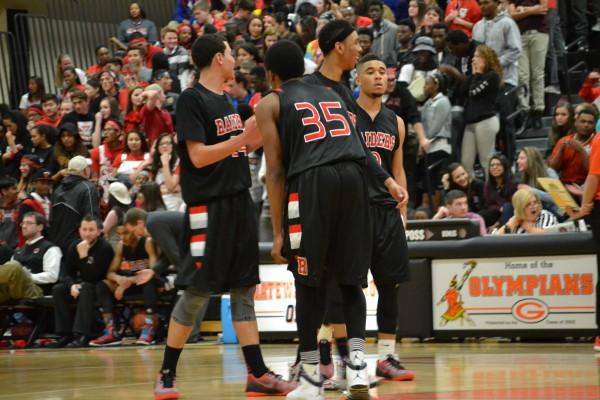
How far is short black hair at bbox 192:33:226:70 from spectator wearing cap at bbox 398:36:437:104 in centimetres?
759

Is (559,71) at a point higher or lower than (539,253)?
higher

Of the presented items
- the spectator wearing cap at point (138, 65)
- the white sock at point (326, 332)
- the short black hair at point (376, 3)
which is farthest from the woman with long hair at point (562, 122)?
the spectator wearing cap at point (138, 65)

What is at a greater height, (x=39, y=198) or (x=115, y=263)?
(x=39, y=198)

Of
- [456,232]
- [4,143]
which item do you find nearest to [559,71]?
[456,232]

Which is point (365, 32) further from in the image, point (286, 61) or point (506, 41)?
point (286, 61)

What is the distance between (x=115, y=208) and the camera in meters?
14.0

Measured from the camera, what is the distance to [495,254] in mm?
10508

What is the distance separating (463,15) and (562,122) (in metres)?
3.78

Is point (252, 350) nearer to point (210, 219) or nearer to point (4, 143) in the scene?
point (210, 219)

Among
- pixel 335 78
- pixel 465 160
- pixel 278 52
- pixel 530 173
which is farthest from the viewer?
pixel 465 160

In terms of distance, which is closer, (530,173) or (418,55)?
(530,173)

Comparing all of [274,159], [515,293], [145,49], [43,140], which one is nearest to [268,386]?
[274,159]

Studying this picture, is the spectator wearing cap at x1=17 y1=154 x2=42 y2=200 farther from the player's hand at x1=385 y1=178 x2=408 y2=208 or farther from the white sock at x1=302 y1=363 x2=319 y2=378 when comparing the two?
the white sock at x1=302 y1=363 x2=319 y2=378

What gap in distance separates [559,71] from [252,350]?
32.8 ft
